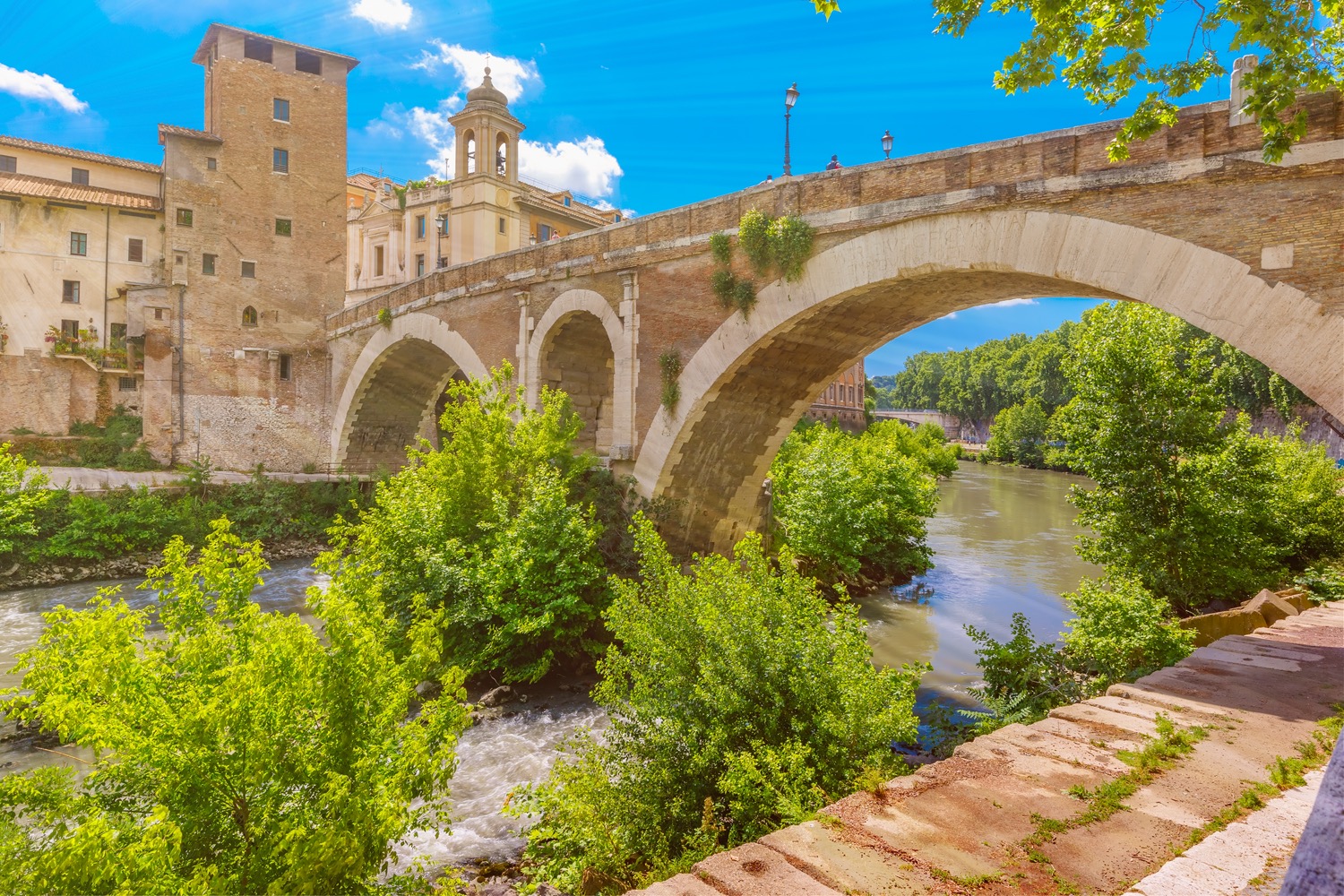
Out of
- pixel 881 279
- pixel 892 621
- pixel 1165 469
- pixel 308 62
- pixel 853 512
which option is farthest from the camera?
pixel 308 62

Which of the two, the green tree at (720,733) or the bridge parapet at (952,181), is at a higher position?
the bridge parapet at (952,181)

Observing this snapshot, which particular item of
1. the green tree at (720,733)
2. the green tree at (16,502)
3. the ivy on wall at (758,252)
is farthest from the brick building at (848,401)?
the green tree at (720,733)

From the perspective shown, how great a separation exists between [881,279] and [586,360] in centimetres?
762

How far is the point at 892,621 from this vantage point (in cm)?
1284

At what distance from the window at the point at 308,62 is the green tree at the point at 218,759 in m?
26.6

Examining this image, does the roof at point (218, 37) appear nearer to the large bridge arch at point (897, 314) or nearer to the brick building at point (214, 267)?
the brick building at point (214, 267)

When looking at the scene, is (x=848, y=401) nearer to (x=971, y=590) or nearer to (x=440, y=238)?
(x=440, y=238)

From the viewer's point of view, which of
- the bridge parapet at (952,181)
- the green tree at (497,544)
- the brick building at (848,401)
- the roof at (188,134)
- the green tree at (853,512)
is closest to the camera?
the bridge parapet at (952,181)

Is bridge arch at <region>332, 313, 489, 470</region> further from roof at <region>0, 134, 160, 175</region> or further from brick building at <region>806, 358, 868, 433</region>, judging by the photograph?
brick building at <region>806, 358, 868, 433</region>

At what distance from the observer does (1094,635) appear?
21.4 ft

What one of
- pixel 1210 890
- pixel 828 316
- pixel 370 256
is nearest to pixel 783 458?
pixel 828 316

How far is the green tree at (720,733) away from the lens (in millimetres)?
4422

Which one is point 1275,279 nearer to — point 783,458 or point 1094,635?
point 1094,635

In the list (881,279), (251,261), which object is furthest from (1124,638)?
(251,261)
